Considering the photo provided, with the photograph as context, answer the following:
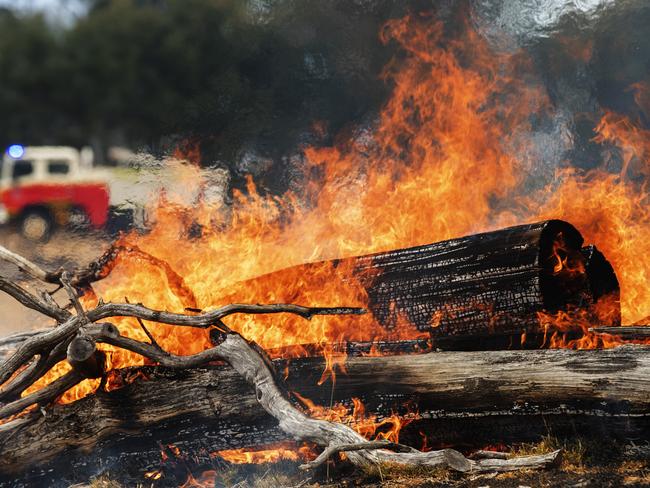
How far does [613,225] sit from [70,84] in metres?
14.2

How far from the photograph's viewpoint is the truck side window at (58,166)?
1483cm

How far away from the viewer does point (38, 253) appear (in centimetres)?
1157

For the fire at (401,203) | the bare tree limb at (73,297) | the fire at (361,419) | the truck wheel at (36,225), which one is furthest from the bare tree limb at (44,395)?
the truck wheel at (36,225)

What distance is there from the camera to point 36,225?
41.2 feet

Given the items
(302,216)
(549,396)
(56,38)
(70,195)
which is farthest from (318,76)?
(56,38)

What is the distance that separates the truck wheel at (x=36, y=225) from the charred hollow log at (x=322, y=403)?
6.55 metres

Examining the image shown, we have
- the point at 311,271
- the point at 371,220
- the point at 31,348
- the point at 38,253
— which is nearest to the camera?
the point at 31,348

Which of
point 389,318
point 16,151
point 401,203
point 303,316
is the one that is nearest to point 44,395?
point 303,316

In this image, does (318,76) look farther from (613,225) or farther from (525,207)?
(613,225)

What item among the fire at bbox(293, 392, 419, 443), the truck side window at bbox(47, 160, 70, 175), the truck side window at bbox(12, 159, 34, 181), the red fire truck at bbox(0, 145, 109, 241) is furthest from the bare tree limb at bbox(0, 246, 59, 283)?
the truck side window at bbox(12, 159, 34, 181)

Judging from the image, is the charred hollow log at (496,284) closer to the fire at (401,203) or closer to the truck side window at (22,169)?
the fire at (401,203)

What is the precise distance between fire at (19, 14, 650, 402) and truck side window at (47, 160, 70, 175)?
16.9 ft

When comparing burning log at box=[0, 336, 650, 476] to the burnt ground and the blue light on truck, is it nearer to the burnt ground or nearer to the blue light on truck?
the burnt ground

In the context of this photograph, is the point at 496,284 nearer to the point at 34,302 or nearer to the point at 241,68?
the point at 34,302
